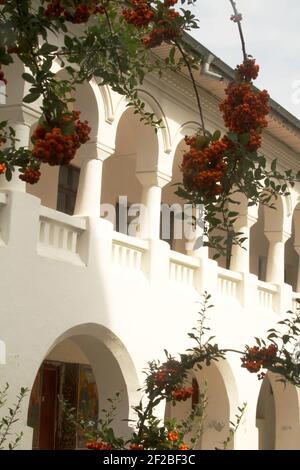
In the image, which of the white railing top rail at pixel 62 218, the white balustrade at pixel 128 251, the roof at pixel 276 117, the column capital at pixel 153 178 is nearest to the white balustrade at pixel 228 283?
the column capital at pixel 153 178

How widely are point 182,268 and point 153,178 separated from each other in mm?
1398

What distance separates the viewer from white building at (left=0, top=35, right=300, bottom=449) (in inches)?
393

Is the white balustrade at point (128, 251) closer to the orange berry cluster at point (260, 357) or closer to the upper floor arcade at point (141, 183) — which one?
the upper floor arcade at point (141, 183)

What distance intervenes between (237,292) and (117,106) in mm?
4330

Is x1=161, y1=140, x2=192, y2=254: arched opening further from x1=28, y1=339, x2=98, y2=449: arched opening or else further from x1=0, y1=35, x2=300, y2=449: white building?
x1=28, y1=339, x2=98, y2=449: arched opening

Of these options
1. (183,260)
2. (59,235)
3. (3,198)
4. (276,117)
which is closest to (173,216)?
(276,117)

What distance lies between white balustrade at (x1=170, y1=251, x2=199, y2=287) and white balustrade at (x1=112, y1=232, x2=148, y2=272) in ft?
2.49

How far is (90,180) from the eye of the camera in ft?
38.0

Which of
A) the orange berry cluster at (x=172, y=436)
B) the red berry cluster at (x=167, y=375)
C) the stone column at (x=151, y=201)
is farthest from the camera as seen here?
the stone column at (x=151, y=201)

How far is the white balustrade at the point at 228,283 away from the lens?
1433 centimetres

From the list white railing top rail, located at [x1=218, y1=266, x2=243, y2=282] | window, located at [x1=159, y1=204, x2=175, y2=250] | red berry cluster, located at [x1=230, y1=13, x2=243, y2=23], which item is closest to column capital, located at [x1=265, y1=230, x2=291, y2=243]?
window, located at [x1=159, y1=204, x2=175, y2=250]

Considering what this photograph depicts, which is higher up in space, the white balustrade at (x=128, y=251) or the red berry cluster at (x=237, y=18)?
the white balustrade at (x=128, y=251)

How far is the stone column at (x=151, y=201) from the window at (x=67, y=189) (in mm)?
2081

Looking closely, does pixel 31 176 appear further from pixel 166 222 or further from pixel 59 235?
pixel 166 222
